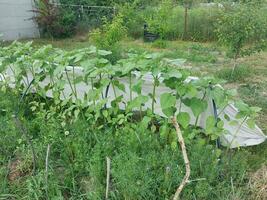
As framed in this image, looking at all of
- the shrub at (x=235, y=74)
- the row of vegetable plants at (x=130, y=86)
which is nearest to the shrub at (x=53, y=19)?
the shrub at (x=235, y=74)

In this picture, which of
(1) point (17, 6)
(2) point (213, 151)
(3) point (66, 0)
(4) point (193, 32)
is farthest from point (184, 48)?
(2) point (213, 151)

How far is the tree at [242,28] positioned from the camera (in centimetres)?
479

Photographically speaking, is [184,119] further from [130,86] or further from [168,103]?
[130,86]

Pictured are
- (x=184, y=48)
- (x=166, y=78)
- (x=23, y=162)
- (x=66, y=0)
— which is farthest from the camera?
(x=66, y=0)

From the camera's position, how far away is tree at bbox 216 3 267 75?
15.7ft

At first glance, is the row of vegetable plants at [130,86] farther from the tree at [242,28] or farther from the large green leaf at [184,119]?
the tree at [242,28]

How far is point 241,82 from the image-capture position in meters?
5.09

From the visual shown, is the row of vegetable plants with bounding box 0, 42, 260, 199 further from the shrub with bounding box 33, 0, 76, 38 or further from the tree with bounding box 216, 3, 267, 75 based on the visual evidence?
the shrub with bounding box 33, 0, 76, 38

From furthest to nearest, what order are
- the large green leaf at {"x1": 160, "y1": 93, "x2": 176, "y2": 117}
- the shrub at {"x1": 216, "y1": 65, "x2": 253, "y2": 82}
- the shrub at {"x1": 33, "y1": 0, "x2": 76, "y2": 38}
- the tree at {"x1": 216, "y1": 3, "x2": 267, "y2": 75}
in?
the shrub at {"x1": 33, "y1": 0, "x2": 76, "y2": 38} → the shrub at {"x1": 216, "y1": 65, "x2": 253, "y2": 82} → the tree at {"x1": 216, "y1": 3, "x2": 267, "y2": 75} → the large green leaf at {"x1": 160, "y1": 93, "x2": 176, "y2": 117}

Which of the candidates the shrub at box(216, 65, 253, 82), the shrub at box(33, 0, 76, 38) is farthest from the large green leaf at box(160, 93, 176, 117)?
the shrub at box(33, 0, 76, 38)

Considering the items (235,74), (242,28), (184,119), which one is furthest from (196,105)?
(235,74)

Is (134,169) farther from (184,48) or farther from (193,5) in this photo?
(193,5)

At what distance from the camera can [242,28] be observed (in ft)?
15.8

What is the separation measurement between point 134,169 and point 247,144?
1.17 meters
